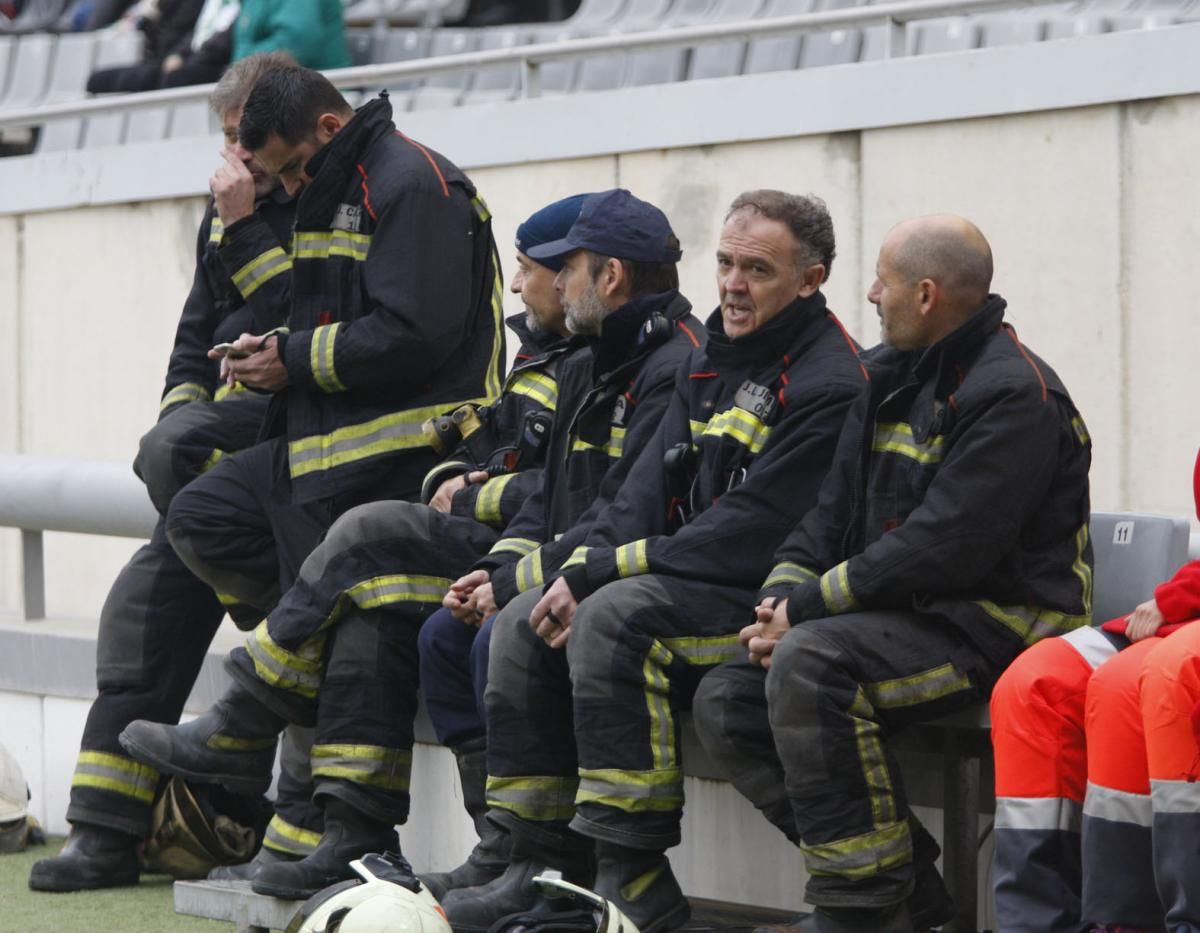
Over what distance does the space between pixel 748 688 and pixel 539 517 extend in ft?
3.18

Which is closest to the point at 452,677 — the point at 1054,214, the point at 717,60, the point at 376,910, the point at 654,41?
the point at 376,910

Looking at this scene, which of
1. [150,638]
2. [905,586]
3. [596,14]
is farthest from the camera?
[596,14]

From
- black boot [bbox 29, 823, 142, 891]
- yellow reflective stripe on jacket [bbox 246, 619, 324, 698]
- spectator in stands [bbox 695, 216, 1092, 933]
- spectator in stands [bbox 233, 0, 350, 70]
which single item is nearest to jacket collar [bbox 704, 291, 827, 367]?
spectator in stands [bbox 695, 216, 1092, 933]

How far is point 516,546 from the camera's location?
17.0 ft

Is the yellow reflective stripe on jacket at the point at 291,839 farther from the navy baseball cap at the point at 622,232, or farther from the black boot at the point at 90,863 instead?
the navy baseball cap at the point at 622,232

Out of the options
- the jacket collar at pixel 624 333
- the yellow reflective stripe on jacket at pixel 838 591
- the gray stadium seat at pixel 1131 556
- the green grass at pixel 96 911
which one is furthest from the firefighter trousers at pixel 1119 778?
the green grass at pixel 96 911

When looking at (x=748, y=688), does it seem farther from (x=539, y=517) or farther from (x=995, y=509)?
(x=539, y=517)

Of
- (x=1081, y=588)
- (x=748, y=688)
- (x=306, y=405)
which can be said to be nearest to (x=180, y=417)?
(x=306, y=405)

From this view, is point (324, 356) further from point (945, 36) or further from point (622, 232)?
point (945, 36)

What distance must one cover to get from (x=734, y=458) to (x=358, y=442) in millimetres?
1094

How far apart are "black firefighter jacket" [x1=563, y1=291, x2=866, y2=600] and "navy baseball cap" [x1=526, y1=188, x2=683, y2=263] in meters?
0.36

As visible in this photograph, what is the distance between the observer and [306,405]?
553 centimetres

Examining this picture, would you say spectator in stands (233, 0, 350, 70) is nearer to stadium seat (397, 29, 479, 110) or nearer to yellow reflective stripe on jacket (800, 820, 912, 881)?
stadium seat (397, 29, 479, 110)

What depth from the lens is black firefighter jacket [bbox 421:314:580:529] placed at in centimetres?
538
